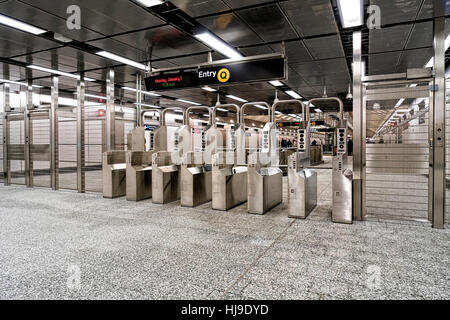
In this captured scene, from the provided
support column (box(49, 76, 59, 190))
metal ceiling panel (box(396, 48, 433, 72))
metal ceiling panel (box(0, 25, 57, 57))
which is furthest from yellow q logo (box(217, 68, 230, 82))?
support column (box(49, 76, 59, 190))

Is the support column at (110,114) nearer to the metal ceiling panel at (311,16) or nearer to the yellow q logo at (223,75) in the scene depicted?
the yellow q logo at (223,75)

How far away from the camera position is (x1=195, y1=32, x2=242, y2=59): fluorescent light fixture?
5289mm

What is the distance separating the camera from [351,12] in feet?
14.0

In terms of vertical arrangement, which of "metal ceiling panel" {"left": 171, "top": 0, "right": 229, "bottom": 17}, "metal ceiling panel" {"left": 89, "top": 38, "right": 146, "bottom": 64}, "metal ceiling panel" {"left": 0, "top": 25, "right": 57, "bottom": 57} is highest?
"metal ceiling panel" {"left": 0, "top": 25, "right": 57, "bottom": 57}

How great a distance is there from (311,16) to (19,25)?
4737mm

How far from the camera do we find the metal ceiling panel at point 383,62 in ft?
20.9

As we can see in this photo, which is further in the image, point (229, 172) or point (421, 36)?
point (229, 172)

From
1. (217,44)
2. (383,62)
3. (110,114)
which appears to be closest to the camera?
(217,44)

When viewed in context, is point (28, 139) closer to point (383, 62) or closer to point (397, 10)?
point (397, 10)

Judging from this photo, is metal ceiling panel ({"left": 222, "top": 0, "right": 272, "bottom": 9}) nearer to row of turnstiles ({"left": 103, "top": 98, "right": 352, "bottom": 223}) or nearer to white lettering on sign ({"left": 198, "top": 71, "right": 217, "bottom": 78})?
white lettering on sign ({"left": 198, "top": 71, "right": 217, "bottom": 78})

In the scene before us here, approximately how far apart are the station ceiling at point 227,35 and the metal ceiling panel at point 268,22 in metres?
0.01

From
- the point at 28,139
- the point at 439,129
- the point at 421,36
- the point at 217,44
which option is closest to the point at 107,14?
the point at 217,44

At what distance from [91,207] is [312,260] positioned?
174 inches

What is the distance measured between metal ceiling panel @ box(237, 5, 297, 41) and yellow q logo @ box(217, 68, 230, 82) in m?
0.82
